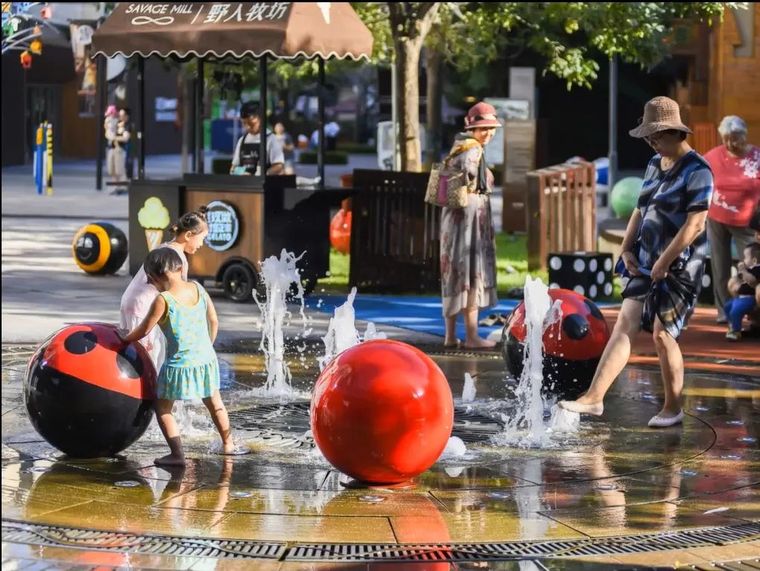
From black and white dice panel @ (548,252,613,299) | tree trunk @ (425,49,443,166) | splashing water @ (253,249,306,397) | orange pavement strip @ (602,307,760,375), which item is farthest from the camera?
tree trunk @ (425,49,443,166)

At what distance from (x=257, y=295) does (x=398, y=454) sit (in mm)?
7806

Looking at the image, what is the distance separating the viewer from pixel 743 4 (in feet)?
59.3

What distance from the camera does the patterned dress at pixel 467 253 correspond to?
11453 mm

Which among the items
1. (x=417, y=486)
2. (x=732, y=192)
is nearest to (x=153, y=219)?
(x=732, y=192)

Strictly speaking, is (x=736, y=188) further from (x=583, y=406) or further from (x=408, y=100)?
(x=408, y=100)

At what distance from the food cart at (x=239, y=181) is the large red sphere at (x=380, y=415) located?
7581mm

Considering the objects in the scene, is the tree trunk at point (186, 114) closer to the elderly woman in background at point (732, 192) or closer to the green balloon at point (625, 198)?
the green balloon at point (625, 198)

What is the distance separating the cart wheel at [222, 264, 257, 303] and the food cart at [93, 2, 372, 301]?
0.03 feet

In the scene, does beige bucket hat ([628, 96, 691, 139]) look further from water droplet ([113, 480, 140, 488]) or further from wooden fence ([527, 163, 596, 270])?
wooden fence ([527, 163, 596, 270])

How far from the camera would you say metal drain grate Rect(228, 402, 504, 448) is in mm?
8203

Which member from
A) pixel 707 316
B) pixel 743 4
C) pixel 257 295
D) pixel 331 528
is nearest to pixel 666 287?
pixel 331 528

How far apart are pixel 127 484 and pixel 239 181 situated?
7912mm

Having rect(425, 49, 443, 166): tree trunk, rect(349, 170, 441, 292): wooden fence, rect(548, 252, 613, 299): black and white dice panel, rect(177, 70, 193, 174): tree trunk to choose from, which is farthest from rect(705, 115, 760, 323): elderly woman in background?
rect(177, 70, 193, 174): tree trunk

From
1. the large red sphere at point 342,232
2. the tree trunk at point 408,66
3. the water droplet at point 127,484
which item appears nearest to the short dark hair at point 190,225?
the water droplet at point 127,484
